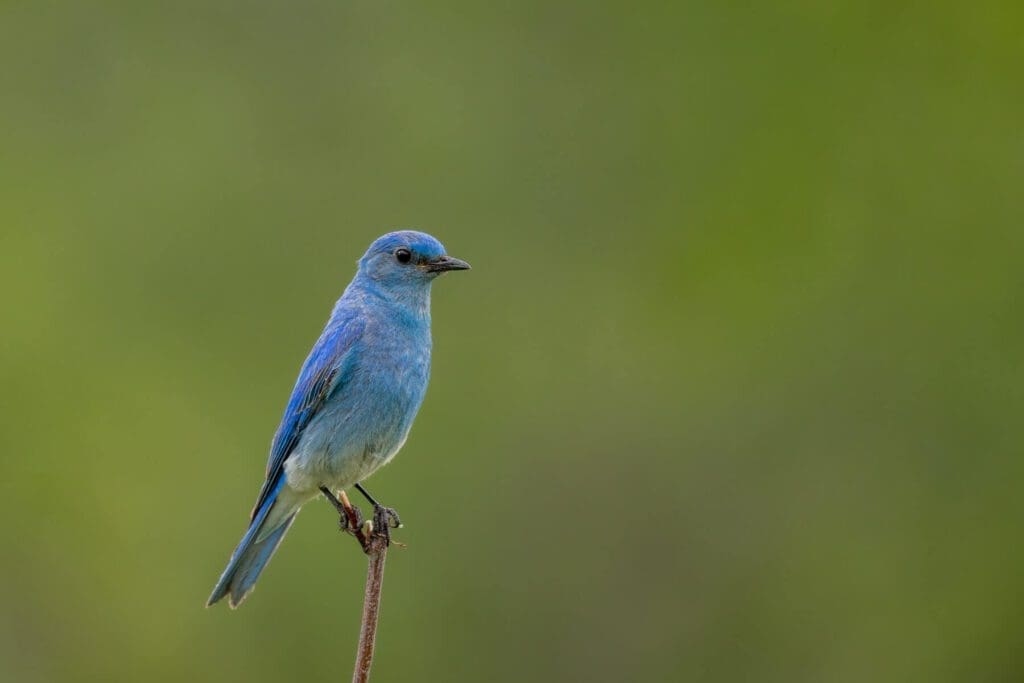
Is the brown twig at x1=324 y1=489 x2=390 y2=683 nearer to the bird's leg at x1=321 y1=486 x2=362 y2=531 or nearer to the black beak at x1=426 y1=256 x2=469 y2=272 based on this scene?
the bird's leg at x1=321 y1=486 x2=362 y2=531

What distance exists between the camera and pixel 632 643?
12.2 metres

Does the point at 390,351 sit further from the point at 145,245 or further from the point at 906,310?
the point at 906,310

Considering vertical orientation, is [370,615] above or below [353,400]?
below

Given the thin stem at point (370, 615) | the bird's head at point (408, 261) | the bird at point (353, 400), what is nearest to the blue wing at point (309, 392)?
the bird at point (353, 400)

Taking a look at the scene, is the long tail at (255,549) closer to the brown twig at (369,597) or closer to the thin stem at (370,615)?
the brown twig at (369,597)

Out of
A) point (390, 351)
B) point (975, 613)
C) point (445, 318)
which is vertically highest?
point (445, 318)

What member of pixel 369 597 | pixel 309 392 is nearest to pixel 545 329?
pixel 309 392

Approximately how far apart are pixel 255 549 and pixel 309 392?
76 centimetres

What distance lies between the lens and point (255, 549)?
6.65 metres

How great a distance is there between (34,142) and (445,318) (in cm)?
459

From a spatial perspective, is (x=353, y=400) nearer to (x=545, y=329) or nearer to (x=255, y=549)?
(x=255, y=549)

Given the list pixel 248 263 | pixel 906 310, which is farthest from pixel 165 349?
pixel 906 310

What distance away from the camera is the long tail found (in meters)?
6.56

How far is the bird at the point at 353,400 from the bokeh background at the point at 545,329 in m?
4.30
